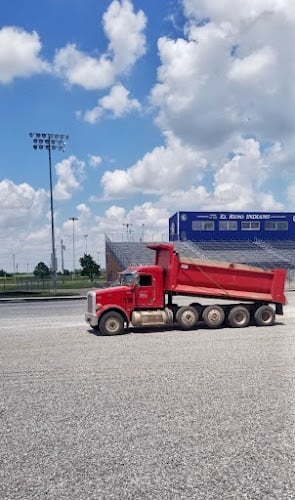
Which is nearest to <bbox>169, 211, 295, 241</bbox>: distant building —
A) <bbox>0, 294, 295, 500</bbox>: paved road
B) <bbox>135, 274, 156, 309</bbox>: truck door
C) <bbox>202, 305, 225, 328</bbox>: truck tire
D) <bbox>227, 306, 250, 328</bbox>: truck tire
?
<bbox>227, 306, 250, 328</bbox>: truck tire

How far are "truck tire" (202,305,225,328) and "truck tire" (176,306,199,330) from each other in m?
0.32

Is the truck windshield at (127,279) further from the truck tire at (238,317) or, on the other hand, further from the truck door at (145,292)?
the truck tire at (238,317)

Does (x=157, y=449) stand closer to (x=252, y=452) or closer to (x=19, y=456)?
(x=252, y=452)

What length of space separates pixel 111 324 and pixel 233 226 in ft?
168

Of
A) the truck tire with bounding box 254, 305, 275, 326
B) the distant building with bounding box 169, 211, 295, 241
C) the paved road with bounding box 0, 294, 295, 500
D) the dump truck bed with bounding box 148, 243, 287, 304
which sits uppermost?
the distant building with bounding box 169, 211, 295, 241

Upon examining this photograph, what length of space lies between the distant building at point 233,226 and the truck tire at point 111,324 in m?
48.6

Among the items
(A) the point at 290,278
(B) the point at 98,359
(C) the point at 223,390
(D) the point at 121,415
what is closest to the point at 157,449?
(D) the point at 121,415

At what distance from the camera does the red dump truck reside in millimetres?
15438

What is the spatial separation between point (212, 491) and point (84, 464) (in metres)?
1.31

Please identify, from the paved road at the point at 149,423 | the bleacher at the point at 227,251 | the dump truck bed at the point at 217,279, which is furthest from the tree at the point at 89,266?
the paved road at the point at 149,423

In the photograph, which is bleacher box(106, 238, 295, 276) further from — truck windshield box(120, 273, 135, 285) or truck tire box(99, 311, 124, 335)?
truck tire box(99, 311, 124, 335)

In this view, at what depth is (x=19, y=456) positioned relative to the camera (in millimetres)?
5293

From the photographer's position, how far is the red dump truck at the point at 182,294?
50.6 feet

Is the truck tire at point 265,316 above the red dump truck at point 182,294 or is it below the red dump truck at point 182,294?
below
